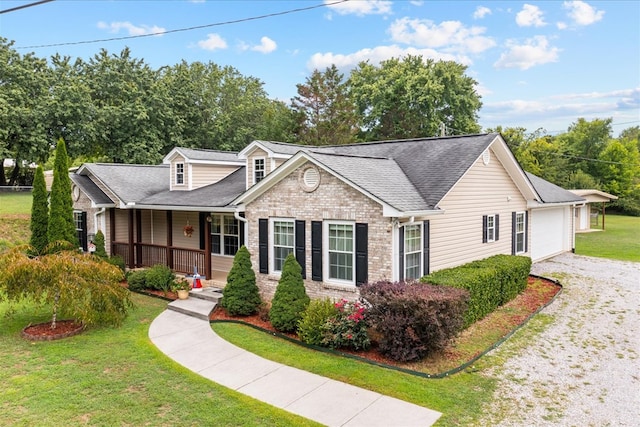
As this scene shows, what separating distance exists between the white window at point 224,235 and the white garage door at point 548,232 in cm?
1212

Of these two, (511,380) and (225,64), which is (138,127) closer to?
(225,64)

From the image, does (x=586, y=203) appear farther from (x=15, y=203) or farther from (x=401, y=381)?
(x=15, y=203)

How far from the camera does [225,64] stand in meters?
52.6

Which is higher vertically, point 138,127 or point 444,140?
point 138,127

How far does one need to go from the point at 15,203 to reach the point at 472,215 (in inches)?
1063

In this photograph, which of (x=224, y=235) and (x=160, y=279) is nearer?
(x=160, y=279)

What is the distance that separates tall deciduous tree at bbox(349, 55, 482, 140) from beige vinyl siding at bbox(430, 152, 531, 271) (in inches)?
937

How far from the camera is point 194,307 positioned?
12039 millimetres

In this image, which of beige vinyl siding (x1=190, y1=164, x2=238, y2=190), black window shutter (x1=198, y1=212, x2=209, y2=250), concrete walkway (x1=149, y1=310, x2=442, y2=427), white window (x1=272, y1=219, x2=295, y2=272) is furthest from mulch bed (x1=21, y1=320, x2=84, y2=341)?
beige vinyl siding (x1=190, y1=164, x2=238, y2=190)

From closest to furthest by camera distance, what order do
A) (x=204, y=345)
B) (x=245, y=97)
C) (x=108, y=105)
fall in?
(x=204, y=345) < (x=108, y=105) < (x=245, y=97)

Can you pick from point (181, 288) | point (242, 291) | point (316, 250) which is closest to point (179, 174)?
point (181, 288)

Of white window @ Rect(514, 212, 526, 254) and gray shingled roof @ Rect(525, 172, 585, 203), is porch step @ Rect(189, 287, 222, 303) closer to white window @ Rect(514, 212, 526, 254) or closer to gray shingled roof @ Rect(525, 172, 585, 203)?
white window @ Rect(514, 212, 526, 254)

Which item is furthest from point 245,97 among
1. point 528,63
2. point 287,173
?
point 287,173

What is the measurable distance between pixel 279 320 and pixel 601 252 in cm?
2004
